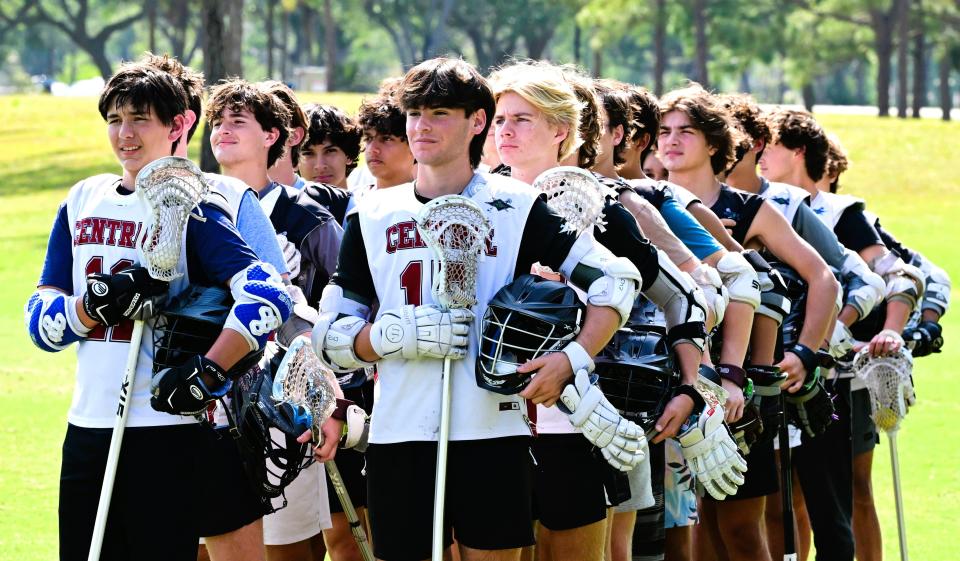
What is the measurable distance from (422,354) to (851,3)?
4424 cm

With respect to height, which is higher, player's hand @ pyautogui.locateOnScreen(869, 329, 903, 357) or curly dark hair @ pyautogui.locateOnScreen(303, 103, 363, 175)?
curly dark hair @ pyautogui.locateOnScreen(303, 103, 363, 175)

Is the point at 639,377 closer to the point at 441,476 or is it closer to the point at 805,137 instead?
the point at 441,476

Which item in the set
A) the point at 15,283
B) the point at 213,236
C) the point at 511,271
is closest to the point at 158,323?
the point at 213,236

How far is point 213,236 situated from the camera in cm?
452

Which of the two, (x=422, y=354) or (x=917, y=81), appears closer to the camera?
(x=422, y=354)

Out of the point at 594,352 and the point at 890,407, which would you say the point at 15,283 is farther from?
the point at 594,352

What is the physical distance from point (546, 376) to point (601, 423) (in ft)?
0.71

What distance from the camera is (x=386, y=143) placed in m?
6.51

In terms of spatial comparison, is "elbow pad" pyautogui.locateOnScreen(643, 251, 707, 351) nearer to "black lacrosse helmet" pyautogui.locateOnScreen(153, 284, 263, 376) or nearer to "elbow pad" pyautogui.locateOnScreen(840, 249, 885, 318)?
"black lacrosse helmet" pyautogui.locateOnScreen(153, 284, 263, 376)

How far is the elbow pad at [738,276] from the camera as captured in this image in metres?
5.25

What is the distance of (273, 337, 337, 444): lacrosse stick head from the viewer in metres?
4.66

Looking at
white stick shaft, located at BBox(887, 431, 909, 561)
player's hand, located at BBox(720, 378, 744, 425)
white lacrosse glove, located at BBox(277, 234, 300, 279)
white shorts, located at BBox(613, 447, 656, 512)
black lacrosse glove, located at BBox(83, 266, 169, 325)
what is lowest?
white stick shaft, located at BBox(887, 431, 909, 561)

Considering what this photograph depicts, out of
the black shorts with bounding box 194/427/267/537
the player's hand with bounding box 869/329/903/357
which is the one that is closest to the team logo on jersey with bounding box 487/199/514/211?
the black shorts with bounding box 194/427/267/537

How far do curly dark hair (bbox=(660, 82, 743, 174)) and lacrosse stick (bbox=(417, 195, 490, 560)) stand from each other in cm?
210
